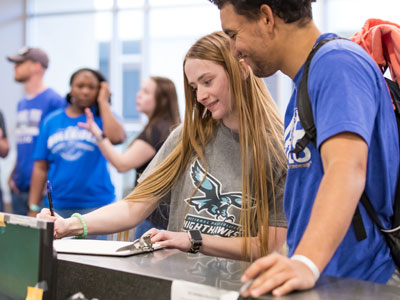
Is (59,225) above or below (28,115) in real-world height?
below

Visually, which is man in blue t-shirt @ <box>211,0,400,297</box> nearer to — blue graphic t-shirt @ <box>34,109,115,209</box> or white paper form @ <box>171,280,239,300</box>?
white paper form @ <box>171,280,239,300</box>

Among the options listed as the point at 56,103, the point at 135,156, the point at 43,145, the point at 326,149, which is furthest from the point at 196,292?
the point at 56,103

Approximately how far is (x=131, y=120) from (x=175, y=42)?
3.52 ft

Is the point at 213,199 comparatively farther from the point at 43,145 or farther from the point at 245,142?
the point at 43,145

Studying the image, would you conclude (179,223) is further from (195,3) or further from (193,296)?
(195,3)

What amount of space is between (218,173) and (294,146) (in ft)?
1.85

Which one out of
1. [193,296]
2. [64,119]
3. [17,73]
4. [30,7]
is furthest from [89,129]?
[30,7]

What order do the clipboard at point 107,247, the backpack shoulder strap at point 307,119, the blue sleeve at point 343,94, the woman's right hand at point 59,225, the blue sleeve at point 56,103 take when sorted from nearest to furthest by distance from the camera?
1. the blue sleeve at point 343,94
2. the backpack shoulder strap at point 307,119
3. the clipboard at point 107,247
4. the woman's right hand at point 59,225
5. the blue sleeve at point 56,103

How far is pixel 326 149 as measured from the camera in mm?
983

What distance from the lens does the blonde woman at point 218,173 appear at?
1.58 m

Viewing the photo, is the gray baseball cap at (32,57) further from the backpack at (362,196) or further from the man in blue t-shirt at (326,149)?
the backpack at (362,196)

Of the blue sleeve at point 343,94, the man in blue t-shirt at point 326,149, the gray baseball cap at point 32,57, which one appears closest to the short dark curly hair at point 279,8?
the man in blue t-shirt at point 326,149

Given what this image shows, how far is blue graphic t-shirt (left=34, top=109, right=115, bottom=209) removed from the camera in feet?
10.7

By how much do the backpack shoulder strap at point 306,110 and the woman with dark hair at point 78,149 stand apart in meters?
2.31
